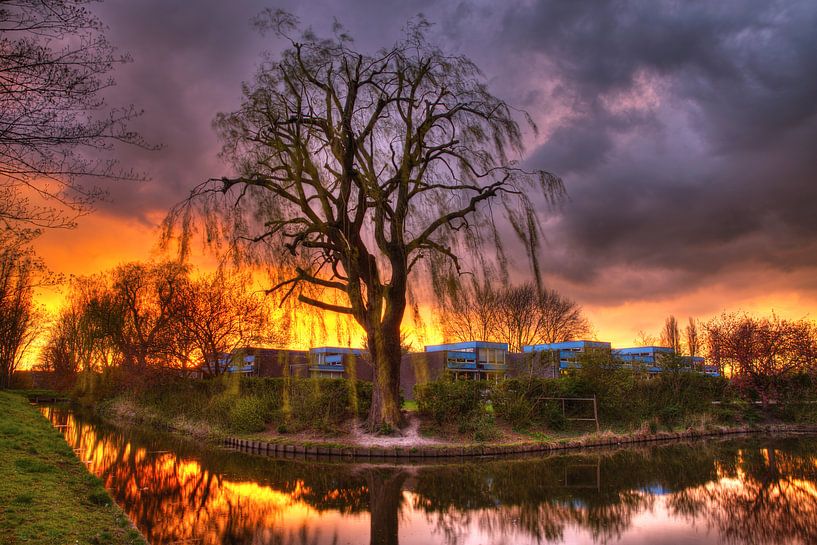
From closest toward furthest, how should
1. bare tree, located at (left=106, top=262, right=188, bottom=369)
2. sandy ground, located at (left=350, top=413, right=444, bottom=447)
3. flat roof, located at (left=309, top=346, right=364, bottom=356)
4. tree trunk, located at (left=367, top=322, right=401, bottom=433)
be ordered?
flat roof, located at (left=309, top=346, right=364, bottom=356) < sandy ground, located at (left=350, top=413, right=444, bottom=447) < tree trunk, located at (left=367, top=322, right=401, bottom=433) < bare tree, located at (left=106, top=262, right=188, bottom=369)

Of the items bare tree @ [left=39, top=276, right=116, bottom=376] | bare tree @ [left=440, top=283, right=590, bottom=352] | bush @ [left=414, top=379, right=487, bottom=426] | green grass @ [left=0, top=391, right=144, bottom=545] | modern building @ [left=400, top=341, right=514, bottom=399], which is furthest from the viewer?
bare tree @ [left=440, top=283, right=590, bottom=352]

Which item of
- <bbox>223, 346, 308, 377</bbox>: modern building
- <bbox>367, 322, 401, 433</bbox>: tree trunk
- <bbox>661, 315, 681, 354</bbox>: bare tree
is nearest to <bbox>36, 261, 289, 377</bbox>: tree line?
<bbox>223, 346, 308, 377</bbox>: modern building

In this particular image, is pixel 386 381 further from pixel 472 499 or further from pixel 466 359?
pixel 466 359

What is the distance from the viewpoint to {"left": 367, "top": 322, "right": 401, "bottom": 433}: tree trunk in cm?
1616

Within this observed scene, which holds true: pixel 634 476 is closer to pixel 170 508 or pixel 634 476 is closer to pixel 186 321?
pixel 170 508

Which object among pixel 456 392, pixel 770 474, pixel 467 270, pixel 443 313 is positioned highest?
pixel 467 270

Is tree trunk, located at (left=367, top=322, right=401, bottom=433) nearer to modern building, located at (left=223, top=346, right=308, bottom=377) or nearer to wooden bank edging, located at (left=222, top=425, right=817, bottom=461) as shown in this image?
wooden bank edging, located at (left=222, top=425, right=817, bottom=461)

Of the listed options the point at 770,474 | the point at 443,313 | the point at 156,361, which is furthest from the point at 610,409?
the point at 156,361

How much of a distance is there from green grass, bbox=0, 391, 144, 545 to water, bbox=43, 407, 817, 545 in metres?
0.60

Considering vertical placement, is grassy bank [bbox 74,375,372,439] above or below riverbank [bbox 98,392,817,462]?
above

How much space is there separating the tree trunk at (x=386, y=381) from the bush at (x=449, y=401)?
3.68ft

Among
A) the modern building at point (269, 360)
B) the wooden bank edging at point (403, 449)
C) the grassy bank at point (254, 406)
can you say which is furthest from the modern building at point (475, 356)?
the wooden bank edging at point (403, 449)

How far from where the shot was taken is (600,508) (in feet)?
28.9

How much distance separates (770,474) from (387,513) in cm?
946
